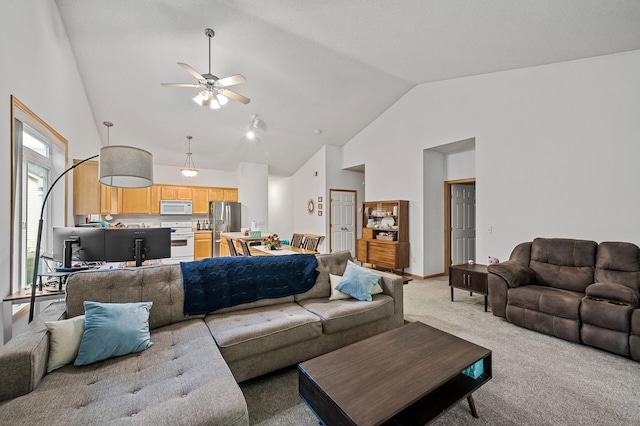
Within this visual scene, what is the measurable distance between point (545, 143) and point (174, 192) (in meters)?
7.85

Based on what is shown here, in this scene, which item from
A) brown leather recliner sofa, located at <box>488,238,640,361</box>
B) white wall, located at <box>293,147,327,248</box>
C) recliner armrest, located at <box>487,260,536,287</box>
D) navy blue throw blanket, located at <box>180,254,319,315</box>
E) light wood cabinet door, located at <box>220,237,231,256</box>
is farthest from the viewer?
white wall, located at <box>293,147,327,248</box>

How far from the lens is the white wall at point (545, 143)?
318cm

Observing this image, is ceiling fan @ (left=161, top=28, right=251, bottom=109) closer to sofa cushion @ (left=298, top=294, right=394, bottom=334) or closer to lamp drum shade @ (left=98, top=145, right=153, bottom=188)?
lamp drum shade @ (left=98, top=145, right=153, bottom=188)

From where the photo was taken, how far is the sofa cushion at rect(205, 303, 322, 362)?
187 cm

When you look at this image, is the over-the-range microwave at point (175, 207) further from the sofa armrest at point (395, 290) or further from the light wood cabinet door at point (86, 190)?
the sofa armrest at point (395, 290)

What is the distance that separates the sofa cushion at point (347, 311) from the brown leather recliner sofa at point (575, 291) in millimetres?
1540

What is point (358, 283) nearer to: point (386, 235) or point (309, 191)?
point (386, 235)

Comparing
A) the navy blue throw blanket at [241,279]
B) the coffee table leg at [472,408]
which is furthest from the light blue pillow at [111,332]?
the coffee table leg at [472,408]

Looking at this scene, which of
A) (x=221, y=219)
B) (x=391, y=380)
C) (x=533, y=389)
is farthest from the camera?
(x=221, y=219)

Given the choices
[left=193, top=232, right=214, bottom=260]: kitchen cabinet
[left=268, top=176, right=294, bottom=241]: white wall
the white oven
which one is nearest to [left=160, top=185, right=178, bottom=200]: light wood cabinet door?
the white oven

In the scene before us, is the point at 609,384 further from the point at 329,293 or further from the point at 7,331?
the point at 7,331

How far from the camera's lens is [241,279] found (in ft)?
8.02

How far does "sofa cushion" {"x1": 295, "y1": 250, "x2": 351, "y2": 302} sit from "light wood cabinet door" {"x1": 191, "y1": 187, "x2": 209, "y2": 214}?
18.3 ft

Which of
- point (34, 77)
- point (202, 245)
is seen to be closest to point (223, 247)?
point (202, 245)
